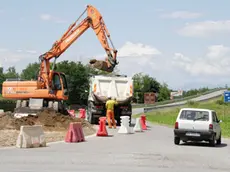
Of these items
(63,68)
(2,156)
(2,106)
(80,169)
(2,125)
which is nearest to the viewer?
(80,169)

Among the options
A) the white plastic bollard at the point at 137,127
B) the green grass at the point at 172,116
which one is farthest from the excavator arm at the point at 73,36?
the green grass at the point at 172,116

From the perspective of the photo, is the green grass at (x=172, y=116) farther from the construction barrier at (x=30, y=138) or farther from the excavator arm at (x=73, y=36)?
the construction barrier at (x=30, y=138)

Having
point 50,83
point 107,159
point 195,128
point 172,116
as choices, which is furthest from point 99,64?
point 172,116

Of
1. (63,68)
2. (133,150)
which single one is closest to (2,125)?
(133,150)

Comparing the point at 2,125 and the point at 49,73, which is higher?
the point at 49,73

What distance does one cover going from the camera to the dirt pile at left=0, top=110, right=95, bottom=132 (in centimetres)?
2946

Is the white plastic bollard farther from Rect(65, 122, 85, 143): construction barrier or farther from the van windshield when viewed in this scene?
Rect(65, 122, 85, 143): construction barrier

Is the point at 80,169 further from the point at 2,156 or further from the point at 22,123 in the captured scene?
the point at 22,123

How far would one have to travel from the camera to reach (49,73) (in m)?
38.0

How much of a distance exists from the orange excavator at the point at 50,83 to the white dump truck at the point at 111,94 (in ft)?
6.73

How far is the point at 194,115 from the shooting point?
23172mm

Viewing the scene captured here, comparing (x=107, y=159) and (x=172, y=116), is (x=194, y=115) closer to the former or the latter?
(x=107, y=159)

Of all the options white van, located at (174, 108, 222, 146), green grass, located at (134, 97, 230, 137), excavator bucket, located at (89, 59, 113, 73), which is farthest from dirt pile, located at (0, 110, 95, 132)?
green grass, located at (134, 97, 230, 137)

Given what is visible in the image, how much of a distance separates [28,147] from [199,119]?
7.72 metres
